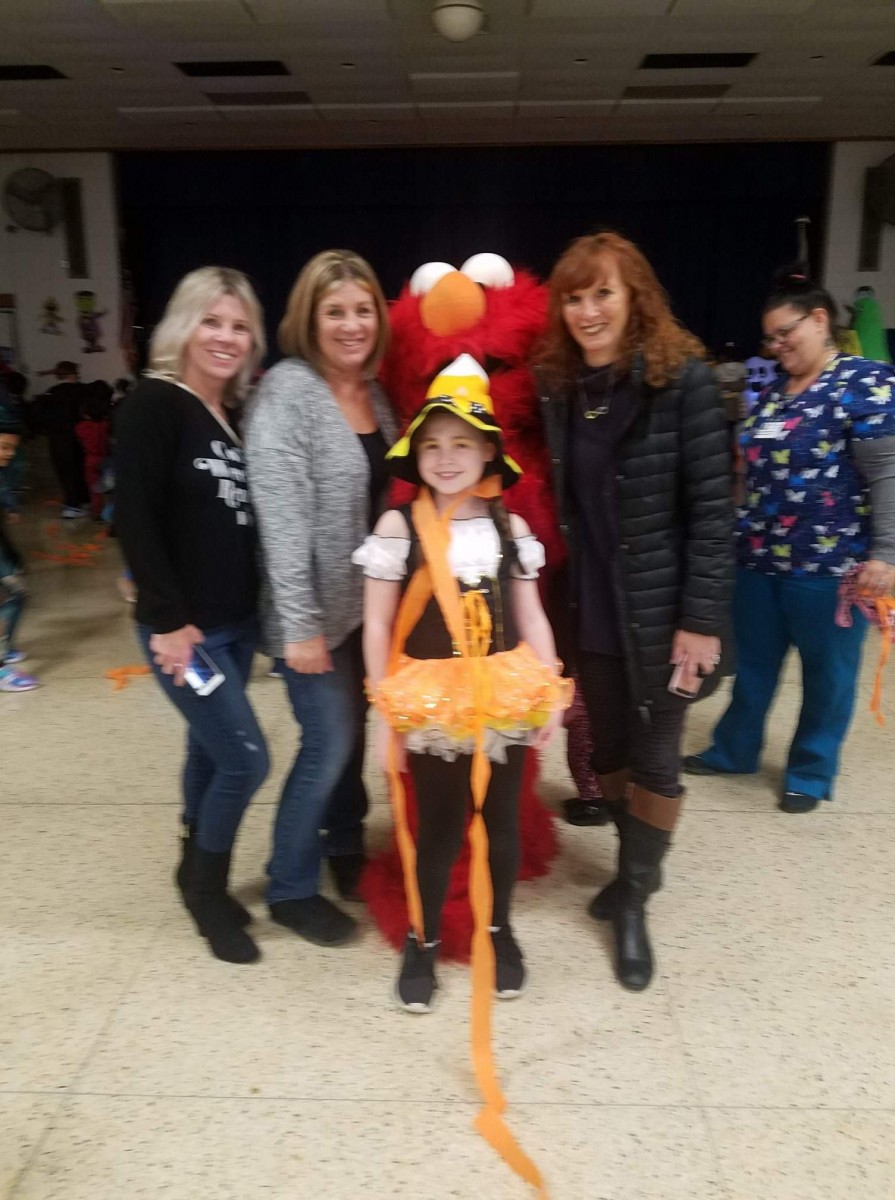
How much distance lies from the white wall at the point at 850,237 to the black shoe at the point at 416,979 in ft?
28.0

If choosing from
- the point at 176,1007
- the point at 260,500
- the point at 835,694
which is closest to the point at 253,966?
the point at 176,1007

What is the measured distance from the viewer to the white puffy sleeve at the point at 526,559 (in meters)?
1.60

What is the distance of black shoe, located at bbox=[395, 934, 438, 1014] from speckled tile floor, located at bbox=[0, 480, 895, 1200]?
0.03 metres

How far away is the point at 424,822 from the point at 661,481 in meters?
0.77

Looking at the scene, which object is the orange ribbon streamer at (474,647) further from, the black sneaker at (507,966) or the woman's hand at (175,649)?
the woman's hand at (175,649)

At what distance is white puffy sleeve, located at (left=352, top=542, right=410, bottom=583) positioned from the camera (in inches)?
61.8

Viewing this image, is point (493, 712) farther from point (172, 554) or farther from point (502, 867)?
point (172, 554)

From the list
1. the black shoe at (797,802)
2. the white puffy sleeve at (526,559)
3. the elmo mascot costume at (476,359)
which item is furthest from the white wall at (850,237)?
the white puffy sleeve at (526,559)

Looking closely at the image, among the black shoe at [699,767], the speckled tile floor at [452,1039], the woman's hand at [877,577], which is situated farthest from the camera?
the black shoe at [699,767]

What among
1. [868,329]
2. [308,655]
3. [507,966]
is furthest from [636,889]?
[868,329]

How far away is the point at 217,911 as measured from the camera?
187 centimetres

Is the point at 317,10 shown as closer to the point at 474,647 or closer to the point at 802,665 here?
the point at 802,665

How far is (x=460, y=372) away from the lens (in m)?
1.57

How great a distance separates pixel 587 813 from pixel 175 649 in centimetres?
129
